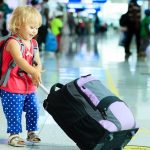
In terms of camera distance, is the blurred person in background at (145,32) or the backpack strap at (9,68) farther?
the blurred person in background at (145,32)

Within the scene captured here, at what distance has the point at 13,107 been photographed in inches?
175

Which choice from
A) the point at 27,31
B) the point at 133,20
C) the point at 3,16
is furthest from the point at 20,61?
the point at 133,20

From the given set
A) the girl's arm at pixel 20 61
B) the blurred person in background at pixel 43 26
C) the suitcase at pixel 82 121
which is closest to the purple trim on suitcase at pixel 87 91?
the suitcase at pixel 82 121

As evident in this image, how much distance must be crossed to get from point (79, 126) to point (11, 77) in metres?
0.86

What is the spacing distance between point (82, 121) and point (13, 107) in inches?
31.8

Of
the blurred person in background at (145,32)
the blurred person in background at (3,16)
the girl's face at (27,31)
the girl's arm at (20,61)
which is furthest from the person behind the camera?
the blurred person in background at (145,32)

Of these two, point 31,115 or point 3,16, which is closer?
point 31,115

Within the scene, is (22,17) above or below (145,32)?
above

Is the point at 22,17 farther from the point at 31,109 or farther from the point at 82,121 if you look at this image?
the point at 82,121

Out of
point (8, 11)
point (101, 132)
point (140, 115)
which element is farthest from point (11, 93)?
point (8, 11)

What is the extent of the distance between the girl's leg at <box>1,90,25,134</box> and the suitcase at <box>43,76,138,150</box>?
1.29 feet

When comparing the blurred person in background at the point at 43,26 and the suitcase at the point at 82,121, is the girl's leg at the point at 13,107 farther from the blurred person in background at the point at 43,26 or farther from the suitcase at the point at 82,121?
the blurred person in background at the point at 43,26

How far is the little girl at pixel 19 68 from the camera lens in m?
4.36

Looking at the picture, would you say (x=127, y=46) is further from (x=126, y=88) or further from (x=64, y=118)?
(x=64, y=118)
